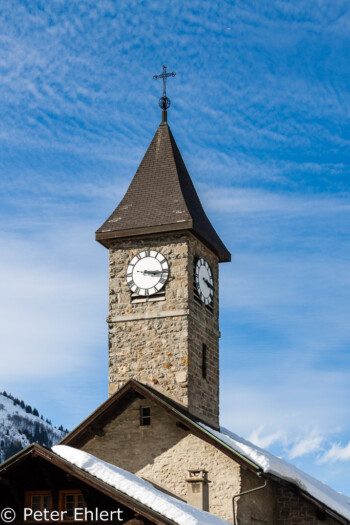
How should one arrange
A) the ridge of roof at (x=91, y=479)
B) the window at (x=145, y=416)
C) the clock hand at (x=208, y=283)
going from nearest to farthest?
the ridge of roof at (x=91, y=479) → the window at (x=145, y=416) → the clock hand at (x=208, y=283)

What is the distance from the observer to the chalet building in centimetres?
2900

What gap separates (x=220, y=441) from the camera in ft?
93.7

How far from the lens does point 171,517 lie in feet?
71.5

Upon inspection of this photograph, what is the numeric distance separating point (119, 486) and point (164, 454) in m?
7.35

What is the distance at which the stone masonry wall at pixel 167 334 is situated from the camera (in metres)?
31.3

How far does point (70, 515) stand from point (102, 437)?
25.4ft

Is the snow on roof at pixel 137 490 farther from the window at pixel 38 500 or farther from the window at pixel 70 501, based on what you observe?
the window at pixel 38 500

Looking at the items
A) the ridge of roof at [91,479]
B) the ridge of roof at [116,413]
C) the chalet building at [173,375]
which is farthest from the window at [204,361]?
the ridge of roof at [91,479]

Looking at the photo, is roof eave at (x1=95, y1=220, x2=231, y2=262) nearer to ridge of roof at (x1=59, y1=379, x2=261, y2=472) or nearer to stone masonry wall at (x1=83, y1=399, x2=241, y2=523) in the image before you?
ridge of roof at (x1=59, y1=379, x2=261, y2=472)

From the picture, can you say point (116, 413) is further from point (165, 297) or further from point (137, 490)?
point (137, 490)

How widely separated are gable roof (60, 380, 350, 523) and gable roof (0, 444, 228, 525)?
5.19 metres

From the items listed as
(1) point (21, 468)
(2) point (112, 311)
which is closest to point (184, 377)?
(2) point (112, 311)

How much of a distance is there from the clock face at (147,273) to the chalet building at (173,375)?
31mm

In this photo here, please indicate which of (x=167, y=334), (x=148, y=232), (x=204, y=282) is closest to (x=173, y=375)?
(x=167, y=334)
